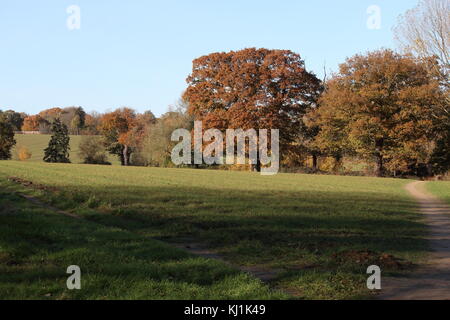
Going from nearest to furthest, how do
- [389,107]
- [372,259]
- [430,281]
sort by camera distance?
[430,281] → [372,259] → [389,107]

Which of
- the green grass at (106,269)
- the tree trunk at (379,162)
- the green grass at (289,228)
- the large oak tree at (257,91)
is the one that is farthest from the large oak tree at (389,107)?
the green grass at (106,269)

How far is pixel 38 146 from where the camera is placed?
350ft

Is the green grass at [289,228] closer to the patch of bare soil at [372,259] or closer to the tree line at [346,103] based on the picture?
the patch of bare soil at [372,259]

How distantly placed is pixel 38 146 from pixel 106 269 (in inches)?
4326

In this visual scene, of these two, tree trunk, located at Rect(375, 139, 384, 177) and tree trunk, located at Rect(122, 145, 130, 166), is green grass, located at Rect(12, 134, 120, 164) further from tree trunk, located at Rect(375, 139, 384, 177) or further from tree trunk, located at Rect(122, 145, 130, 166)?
tree trunk, located at Rect(375, 139, 384, 177)

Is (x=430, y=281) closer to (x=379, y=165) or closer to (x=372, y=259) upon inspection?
(x=372, y=259)

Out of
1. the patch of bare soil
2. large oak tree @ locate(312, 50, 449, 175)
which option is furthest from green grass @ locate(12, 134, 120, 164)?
the patch of bare soil

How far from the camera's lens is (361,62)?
47.1 m

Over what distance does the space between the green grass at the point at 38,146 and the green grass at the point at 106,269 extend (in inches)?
3131

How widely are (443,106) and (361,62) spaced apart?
10038 mm

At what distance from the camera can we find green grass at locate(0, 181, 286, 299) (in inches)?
237

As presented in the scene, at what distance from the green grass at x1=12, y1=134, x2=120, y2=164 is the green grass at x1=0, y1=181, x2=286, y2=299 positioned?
7953cm

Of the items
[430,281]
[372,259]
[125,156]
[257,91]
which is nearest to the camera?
[430,281]

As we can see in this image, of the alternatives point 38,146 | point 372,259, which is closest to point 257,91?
point 372,259
